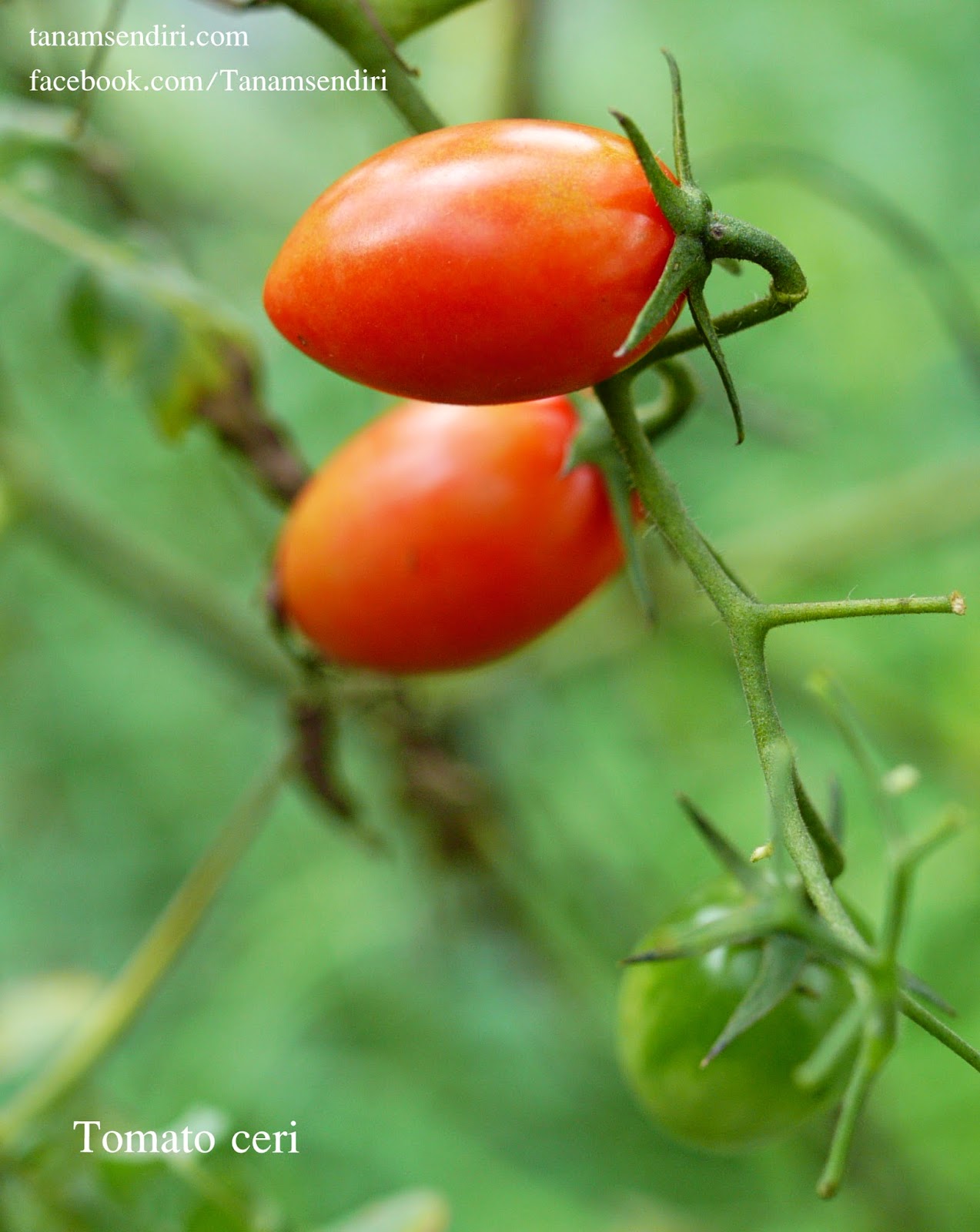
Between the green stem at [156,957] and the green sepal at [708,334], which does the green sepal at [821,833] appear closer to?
the green sepal at [708,334]

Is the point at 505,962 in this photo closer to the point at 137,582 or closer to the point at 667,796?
the point at 667,796

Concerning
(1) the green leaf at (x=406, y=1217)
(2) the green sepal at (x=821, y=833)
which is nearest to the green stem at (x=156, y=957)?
(1) the green leaf at (x=406, y=1217)

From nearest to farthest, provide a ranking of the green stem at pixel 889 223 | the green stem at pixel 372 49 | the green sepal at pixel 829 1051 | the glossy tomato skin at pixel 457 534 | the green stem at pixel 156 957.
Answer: the green sepal at pixel 829 1051 < the green stem at pixel 372 49 < the glossy tomato skin at pixel 457 534 < the green stem at pixel 156 957 < the green stem at pixel 889 223

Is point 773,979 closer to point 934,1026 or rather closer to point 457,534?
point 934,1026

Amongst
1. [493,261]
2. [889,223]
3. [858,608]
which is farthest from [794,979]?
[889,223]

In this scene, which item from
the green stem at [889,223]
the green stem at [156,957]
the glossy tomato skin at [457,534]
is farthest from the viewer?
the green stem at [889,223]

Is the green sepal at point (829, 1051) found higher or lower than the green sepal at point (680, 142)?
lower

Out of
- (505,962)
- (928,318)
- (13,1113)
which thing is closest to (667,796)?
(505,962)

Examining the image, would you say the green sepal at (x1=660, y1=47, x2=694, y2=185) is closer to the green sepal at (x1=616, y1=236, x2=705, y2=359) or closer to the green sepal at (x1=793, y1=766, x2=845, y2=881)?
the green sepal at (x1=616, y1=236, x2=705, y2=359)
